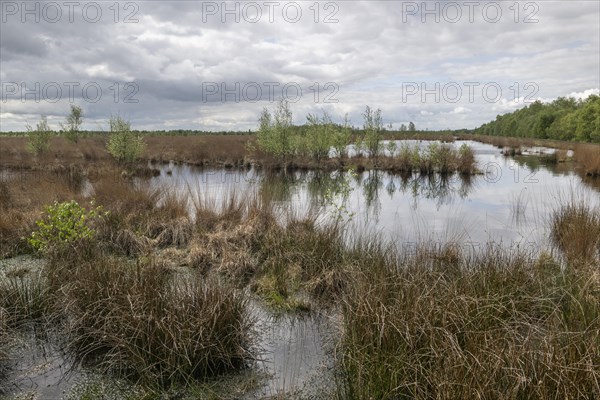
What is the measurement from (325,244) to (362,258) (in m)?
1.14

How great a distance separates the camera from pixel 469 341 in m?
3.72

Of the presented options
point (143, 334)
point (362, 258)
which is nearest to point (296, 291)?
point (362, 258)

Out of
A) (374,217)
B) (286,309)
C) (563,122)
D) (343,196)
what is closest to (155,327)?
(286,309)

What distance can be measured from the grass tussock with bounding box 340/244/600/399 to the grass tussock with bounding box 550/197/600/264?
1.75 m

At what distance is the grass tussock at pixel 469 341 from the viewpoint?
3254 millimetres

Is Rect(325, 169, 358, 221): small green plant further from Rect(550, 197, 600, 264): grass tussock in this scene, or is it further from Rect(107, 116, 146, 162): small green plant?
Rect(107, 116, 146, 162): small green plant

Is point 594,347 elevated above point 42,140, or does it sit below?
below

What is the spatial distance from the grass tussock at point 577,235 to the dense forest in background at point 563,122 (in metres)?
47.4

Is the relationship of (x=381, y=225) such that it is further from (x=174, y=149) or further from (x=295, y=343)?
(x=174, y=149)

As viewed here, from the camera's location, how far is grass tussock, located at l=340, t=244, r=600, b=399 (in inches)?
128

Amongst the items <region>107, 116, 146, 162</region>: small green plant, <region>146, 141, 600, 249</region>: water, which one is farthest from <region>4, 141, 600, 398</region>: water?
<region>107, 116, 146, 162</region>: small green plant

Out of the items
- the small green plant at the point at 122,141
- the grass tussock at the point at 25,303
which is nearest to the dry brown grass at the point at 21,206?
the grass tussock at the point at 25,303

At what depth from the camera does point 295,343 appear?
538cm

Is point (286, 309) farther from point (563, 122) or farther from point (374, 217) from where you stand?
point (563, 122)
